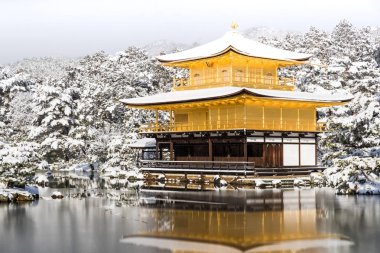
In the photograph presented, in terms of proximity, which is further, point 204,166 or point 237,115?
point 237,115

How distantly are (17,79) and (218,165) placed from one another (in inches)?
1030

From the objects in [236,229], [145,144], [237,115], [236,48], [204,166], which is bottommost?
[236,229]

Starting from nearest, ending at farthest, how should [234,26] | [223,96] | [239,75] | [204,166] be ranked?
[223,96], [204,166], [239,75], [234,26]

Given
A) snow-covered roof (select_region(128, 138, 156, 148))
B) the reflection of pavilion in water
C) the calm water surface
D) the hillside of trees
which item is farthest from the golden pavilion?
the reflection of pavilion in water

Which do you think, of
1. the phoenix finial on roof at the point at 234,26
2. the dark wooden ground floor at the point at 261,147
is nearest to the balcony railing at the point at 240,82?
the dark wooden ground floor at the point at 261,147

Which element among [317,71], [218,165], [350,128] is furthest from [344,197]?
[317,71]

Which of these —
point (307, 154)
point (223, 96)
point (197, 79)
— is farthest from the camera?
point (197, 79)

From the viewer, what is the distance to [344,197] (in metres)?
32.5

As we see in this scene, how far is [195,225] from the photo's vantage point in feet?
71.8

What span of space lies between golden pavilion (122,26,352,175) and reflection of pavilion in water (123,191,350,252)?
53.9ft

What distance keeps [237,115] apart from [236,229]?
2714 centimetres

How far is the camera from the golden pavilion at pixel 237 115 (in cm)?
4622

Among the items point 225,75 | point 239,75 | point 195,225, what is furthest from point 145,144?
point 195,225

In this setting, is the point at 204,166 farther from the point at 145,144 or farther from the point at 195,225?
the point at 195,225
